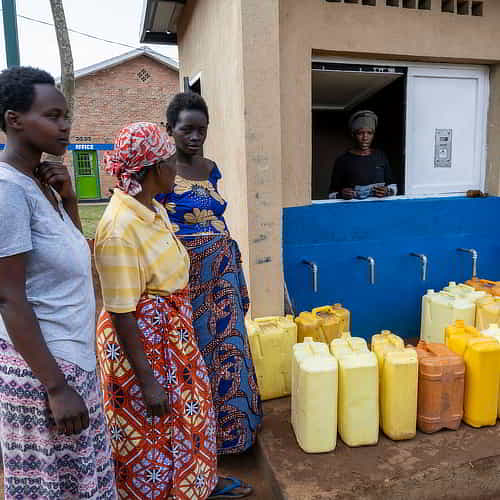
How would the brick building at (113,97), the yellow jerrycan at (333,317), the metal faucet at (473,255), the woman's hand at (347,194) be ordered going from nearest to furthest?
1. the yellow jerrycan at (333,317)
2. the woman's hand at (347,194)
3. the metal faucet at (473,255)
4. the brick building at (113,97)

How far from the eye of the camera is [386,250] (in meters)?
3.82

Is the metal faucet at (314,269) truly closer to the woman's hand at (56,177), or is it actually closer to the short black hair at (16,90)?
the woman's hand at (56,177)

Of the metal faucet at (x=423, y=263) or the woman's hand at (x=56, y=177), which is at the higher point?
the woman's hand at (x=56, y=177)

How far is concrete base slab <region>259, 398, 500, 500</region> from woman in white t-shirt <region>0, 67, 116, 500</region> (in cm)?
114

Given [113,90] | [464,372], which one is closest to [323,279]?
[464,372]

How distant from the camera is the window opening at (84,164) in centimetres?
2086

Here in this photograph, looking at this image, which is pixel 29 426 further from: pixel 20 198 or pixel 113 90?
pixel 113 90

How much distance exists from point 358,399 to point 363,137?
7.61 feet

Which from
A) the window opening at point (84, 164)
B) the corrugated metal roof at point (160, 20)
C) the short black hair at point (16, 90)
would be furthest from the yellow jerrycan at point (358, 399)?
the window opening at point (84, 164)

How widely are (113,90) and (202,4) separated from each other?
17.6m

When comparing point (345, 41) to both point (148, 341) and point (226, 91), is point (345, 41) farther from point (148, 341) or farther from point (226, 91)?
point (148, 341)

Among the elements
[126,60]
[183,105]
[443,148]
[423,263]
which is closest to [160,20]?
[443,148]

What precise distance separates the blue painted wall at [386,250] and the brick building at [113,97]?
17915 millimetres

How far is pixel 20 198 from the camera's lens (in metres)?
1.23
